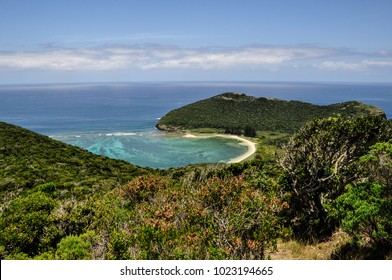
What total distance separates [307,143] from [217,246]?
7.18m

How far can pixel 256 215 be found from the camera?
1038 cm

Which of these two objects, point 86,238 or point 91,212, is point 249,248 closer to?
point 86,238

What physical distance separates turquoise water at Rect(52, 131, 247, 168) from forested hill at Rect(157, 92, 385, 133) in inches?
711

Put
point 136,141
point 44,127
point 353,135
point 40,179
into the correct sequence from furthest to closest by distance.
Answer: point 44,127 → point 136,141 → point 40,179 → point 353,135

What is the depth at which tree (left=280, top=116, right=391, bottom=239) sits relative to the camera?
472 inches

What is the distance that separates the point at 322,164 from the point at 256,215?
4.04 metres

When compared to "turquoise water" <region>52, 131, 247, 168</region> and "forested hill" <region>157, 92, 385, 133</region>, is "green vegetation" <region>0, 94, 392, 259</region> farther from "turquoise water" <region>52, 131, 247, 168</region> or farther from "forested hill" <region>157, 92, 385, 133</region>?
"forested hill" <region>157, 92, 385, 133</region>

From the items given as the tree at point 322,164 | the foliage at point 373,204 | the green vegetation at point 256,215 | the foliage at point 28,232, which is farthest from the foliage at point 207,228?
the foliage at point 28,232

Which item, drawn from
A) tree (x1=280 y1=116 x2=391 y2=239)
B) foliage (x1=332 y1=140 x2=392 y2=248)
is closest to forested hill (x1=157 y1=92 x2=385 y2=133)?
tree (x1=280 y1=116 x2=391 y2=239)

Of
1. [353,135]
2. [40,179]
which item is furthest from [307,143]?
[40,179]

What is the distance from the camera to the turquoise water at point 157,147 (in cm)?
7788

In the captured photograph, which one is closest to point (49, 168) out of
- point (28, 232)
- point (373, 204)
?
point (28, 232)

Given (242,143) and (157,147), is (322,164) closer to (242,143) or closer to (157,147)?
(157,147)

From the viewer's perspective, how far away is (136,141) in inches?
3917
